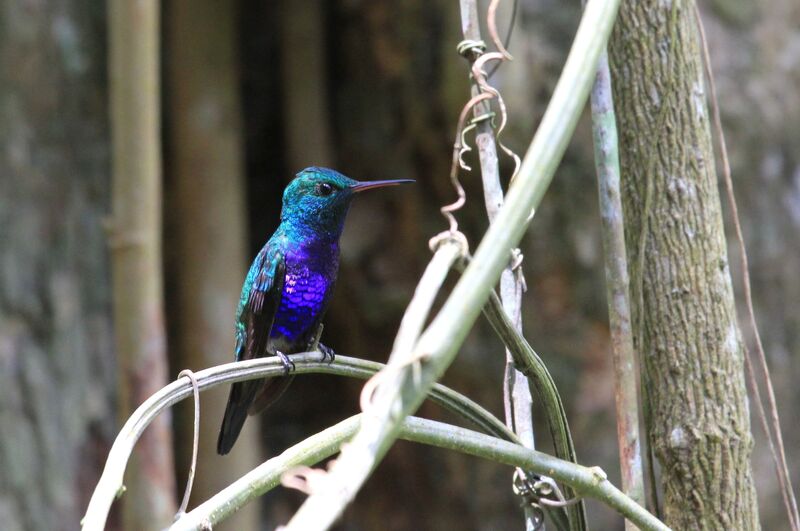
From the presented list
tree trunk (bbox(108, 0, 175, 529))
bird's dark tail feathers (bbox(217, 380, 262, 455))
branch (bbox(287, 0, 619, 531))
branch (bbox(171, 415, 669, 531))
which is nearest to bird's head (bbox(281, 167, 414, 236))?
tree trunk (bbox(108, 0, 175, 529))

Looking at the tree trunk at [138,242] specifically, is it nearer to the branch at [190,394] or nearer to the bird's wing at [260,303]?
the bird's wing at [260,303]

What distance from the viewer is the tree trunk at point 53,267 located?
3.60 m

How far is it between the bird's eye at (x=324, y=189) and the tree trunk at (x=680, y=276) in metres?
1.09

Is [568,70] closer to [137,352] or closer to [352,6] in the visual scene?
[137,352]

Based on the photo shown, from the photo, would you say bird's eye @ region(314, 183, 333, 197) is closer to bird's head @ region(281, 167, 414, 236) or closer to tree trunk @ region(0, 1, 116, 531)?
bird's head @ region(281, 167, 414, 236)

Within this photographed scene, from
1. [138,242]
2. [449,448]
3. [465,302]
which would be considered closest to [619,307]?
→ [449,448]

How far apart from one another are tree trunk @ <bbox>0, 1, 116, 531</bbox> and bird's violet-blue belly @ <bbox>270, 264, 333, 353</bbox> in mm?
1399

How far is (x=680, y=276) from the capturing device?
1607mm

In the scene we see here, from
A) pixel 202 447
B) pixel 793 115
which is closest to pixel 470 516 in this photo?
pixel 202 447

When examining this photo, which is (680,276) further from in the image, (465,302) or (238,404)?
(238,404)

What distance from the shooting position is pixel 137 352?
271cm

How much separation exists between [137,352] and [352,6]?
2141 mm

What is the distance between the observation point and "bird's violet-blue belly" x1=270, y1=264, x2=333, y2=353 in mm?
2643

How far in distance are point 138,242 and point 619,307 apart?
1570 millimetres
